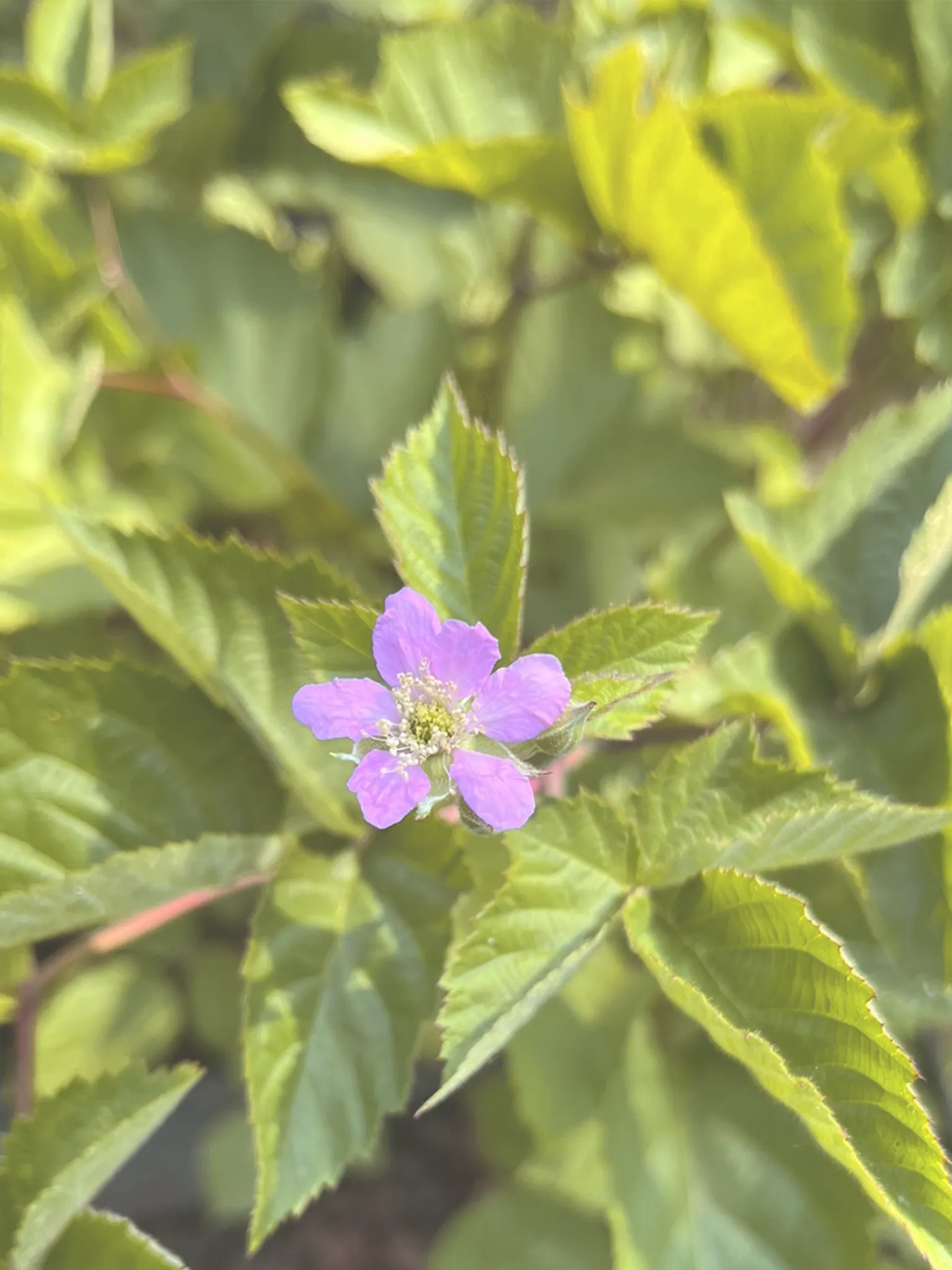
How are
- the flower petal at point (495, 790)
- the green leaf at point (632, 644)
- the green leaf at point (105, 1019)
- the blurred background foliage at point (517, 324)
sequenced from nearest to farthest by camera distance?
1. the flower petal at point (495, 790)
2. the green leaf at point (632, 644)
3. the blurred background foliage at point (517, 324)
4. the green leaf at point (105, 1019)

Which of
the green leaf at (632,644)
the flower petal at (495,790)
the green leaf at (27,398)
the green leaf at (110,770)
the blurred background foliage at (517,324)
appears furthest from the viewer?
the green leaf at (27,398)

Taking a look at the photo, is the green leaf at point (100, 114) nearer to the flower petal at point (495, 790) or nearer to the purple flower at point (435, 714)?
the purple flower at point (435, 714)

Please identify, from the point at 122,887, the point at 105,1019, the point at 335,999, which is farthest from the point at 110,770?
the point at 105,1019

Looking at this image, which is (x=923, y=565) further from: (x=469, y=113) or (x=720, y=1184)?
(x=469, y=113)

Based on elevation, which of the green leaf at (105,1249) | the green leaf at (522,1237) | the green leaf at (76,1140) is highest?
the green leaf at (76,1140)

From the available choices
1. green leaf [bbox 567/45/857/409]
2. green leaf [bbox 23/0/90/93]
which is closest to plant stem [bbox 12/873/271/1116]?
green leaf [bbox 567/45/857/409]

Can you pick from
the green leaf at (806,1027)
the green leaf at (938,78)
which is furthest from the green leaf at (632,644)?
the green leaf at (938,78)
